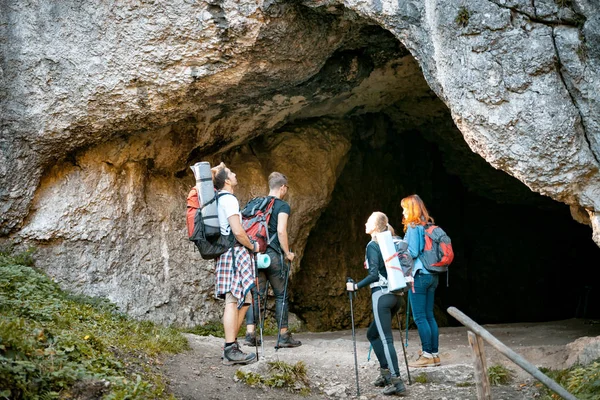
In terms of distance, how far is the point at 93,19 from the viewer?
8336mm

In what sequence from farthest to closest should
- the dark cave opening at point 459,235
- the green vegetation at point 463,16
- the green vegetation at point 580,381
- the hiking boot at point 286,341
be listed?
→ the dark cave opening at point 459,235
the hiking boot at point 286,341
the green vegetation at point 463,16
the green vegetation at point 580,381

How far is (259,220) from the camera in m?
7.96

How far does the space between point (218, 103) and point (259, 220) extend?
2.10 meters

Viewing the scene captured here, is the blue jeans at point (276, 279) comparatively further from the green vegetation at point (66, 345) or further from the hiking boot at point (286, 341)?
the green vegetation at point (66, 345)

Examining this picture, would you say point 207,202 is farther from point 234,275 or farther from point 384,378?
point 384,378

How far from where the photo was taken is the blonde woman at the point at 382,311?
20.9 feet

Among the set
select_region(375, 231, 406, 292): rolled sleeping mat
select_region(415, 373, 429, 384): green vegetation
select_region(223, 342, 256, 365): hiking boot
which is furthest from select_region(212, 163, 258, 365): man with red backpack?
select_region(415, 373, 429, 384): green vegetation

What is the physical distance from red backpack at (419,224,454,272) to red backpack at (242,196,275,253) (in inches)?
72.9

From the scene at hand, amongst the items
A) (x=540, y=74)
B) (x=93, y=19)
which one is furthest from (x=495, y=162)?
(x=93, y=19)

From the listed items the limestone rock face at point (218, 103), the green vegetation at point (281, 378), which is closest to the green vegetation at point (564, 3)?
the limestone rock face at point (218, 103)

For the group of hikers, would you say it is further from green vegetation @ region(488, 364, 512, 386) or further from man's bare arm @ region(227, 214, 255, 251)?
green vegetation @ region(488, 364, 512, 386)

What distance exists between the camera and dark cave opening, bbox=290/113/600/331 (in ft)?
41.7

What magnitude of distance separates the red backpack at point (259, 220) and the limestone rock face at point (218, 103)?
1730mm

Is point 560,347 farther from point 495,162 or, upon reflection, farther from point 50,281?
point 50,281
